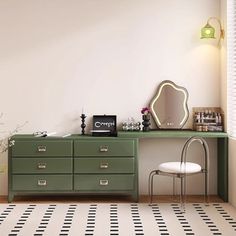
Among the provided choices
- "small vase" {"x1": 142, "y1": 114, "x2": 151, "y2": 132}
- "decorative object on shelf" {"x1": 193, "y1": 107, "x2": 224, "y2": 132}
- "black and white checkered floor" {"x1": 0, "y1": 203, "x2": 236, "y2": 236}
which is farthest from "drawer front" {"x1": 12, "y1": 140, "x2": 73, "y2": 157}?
"decorative object on shelf" {"x1": 193, "y1": 107, "x2": 224, "y2": 132}

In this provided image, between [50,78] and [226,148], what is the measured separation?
205 centimetres

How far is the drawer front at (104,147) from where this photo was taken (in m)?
5.71

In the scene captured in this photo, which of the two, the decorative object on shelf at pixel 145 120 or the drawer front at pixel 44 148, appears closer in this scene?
the drawer front at pixel 44 148

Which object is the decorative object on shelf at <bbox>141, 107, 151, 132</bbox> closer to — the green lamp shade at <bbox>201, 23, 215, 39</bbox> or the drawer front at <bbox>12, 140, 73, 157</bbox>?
the drawer front at <bbox>12, 140, 73, 157</bbox>

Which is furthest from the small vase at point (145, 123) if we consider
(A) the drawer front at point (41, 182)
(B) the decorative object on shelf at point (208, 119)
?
(A) the drawer front at point (41, 182)

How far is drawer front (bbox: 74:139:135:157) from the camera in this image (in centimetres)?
571

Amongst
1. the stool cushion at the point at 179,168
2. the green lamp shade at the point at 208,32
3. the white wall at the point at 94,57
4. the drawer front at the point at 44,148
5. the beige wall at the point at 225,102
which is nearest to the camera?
the stool cushion at the point at 179,168

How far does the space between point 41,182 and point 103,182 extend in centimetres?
65

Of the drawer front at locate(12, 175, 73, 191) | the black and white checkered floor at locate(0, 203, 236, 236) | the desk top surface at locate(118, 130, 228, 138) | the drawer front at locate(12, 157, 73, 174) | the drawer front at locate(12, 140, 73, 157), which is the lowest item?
the black and white checkered floor at locate(0, 203, 236, 236)

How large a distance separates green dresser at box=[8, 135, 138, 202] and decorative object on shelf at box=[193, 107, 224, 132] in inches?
30.9

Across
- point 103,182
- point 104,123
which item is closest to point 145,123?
point 104,123

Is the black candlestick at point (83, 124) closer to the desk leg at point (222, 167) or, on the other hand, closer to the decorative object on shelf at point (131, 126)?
the decorative object on shelf at point (131, 126)

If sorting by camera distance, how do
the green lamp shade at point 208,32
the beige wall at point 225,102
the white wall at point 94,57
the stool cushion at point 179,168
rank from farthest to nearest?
the white wall at point 94,57
the green lamp shade at point 208,32
the beige wall at point 225,102
the stool cushion at point 179,168

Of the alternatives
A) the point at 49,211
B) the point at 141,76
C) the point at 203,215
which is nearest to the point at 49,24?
the point at 141,76
